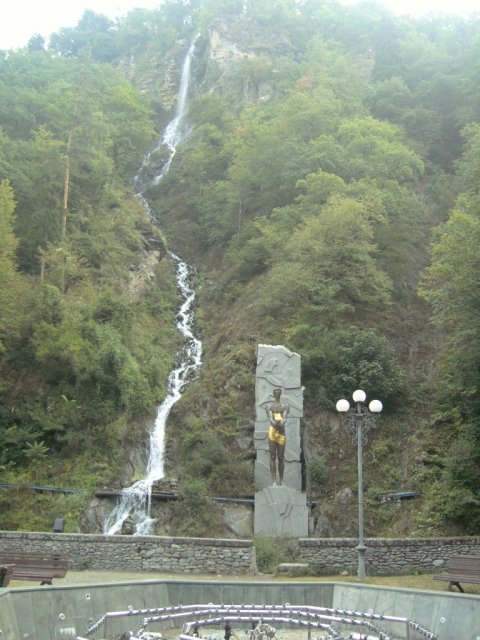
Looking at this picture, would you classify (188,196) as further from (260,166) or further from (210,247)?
(260,166)

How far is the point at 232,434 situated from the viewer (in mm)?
23516

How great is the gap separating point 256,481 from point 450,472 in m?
5.51

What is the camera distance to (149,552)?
51.0 ft

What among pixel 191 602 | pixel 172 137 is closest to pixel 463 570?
pixel 191 602

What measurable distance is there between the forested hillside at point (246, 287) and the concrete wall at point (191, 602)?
8337 mm

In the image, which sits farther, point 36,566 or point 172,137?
point 172,137

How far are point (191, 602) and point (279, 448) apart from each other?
9083 millimetres

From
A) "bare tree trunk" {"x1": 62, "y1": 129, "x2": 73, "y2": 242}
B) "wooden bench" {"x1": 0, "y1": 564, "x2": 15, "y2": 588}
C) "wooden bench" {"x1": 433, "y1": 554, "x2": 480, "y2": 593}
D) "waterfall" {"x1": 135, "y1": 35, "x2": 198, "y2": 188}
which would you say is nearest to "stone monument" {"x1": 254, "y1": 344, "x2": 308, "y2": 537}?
"wooden bench" {"x1": 433, "y1": 554, "x2": 480, "y2": 593}

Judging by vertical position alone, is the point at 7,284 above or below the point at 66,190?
below

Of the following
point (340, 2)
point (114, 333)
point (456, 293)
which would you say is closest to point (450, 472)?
point (456, 293)

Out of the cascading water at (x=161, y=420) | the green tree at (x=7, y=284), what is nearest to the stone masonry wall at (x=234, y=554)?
the cascading water at (x=161, y=420)

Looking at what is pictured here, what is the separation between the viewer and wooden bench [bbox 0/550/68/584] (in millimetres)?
10867

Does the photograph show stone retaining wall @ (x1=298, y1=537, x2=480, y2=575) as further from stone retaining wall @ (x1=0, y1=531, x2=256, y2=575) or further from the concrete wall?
the concrete wall

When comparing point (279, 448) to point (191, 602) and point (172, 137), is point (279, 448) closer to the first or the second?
point (191, 602)
